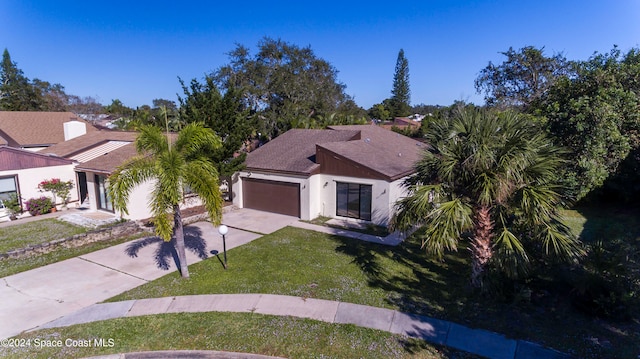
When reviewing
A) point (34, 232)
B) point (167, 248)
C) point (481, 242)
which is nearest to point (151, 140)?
point (167, 248)

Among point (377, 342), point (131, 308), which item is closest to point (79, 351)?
point (131, 308)

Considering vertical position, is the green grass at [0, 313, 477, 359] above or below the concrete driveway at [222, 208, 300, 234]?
above

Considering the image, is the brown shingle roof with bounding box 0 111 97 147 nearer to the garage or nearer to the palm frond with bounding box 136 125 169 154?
the garage

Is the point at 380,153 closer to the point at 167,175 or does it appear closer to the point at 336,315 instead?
the point at 336,315

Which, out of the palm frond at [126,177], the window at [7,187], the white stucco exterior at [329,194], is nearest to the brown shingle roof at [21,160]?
the window at [7,187]

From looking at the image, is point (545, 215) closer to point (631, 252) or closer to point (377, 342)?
point (631, 252)

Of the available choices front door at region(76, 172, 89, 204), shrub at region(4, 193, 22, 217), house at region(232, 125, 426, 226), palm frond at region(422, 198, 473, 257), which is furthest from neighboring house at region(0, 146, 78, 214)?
palm frond at region(422, 198, 473, 257)
